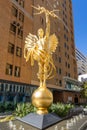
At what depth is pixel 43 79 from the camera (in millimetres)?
11812

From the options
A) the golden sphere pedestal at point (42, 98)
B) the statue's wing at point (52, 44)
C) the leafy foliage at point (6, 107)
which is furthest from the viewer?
the leafy foliage at point (6, 107)

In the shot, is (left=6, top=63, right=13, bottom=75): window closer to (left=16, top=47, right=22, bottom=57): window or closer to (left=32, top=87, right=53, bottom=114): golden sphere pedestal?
(left=16, top=47, right=22, bottom=57): window

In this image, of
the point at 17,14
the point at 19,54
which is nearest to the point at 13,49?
the point at 19,54

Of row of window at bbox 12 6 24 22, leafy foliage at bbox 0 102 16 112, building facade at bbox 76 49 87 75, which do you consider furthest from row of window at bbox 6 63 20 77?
building facade at bbox 76 49 87 75

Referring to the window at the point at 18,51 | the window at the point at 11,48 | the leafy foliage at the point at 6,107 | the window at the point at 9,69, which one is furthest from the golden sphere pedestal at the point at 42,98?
the window at the point at 18,51

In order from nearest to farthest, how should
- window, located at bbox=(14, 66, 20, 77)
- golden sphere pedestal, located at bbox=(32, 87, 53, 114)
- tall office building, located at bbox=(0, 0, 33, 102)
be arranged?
golden sphere pedestal, located at bbox=(32, 87, 53, 114) < tall office building, located at bbox=(0, 0, 33, 102) < window, located at bbox=(14, 66, 20, 77)

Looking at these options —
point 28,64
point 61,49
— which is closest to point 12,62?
point 28,64

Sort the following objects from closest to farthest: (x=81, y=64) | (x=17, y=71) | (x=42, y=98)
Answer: (x=42, y=98)
(x=17, y=71)
(x=81, y=64)

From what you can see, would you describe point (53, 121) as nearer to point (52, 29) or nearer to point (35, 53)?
point (35, 53)

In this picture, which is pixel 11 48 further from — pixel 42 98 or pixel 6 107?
pixel 42 98

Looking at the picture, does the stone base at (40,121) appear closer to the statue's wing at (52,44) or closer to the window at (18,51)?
the statue's wing at (52,44)

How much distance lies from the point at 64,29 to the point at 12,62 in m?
29.8

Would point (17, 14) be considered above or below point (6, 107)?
above

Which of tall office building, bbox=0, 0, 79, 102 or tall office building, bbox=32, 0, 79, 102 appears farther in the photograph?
tall office building, bbox=32, 0, 79, 102
